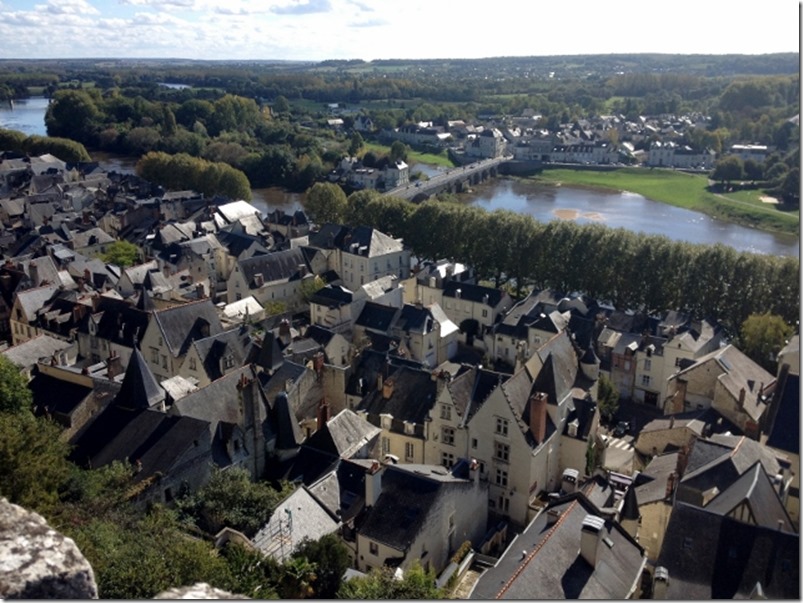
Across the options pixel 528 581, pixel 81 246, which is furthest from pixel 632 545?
pixel 81 246

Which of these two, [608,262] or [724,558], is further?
[608,262]

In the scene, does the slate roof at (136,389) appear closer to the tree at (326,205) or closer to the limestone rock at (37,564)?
the limestone rock at (37,564)

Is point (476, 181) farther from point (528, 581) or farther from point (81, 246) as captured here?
point (528, 581)

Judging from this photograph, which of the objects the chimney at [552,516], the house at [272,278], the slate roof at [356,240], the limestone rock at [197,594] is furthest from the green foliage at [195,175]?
the limestone rock at [197,594]

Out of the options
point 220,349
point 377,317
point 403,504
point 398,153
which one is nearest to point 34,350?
point 220,349

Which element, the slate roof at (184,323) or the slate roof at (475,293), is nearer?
the slate roof at (184,323)

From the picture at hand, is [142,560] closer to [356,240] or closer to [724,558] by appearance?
[724,558]
